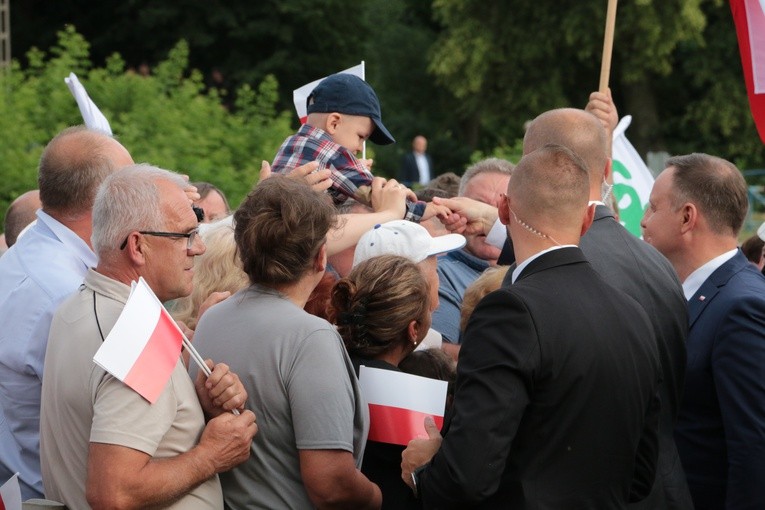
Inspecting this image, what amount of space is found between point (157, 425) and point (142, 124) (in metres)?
8.96

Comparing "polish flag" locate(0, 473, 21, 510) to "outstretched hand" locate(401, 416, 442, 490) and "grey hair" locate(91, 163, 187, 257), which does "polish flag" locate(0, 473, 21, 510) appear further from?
"outstretched hand" locate(401, 416, 442, 490)

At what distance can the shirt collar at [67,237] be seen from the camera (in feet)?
14.1

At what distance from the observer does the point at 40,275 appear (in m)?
4.12

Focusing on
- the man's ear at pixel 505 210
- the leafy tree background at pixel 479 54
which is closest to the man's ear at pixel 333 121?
the man's ear at pixel 505 210

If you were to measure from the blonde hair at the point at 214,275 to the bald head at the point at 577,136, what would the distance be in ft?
4.15

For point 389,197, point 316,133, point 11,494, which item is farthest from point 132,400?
point 316,133

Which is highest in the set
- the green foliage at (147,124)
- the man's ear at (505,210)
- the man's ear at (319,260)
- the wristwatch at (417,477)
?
the man's ear at (505,210)

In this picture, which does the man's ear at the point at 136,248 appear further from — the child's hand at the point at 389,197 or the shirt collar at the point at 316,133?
the shirt collar at the point at 316,133

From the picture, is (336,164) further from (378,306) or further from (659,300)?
(659,300)

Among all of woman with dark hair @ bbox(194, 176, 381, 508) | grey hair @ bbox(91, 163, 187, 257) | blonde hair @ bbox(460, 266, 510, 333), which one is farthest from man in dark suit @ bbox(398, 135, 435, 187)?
grey hair @ bbox(91, 163, 187, 257)

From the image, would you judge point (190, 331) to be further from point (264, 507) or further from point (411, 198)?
point (411, 198)

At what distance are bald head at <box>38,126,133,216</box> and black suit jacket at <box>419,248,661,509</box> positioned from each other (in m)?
1.81

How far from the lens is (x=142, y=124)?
464 inches

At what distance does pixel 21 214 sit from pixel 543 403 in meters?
3.94
